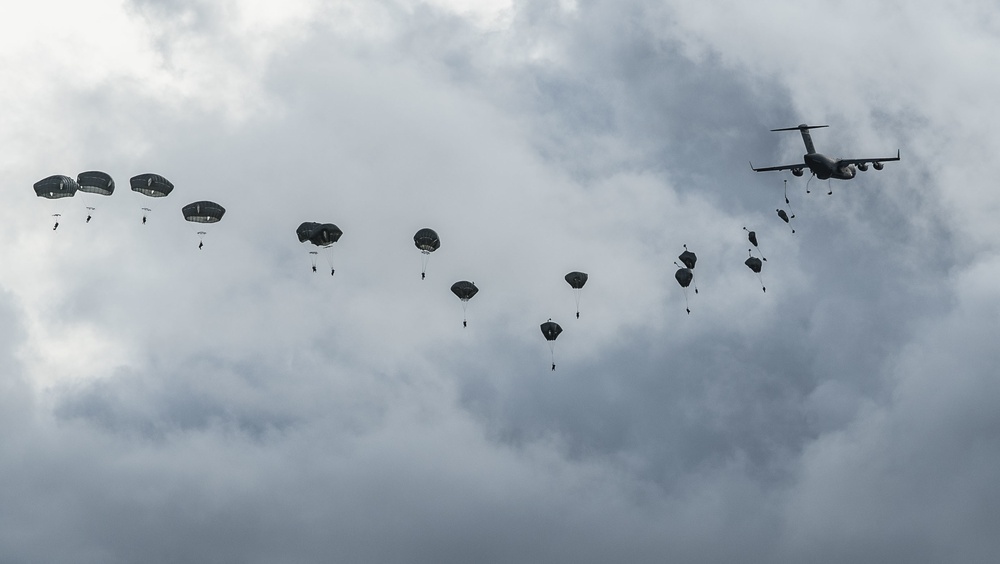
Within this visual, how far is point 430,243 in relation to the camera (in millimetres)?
129125

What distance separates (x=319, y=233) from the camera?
128500 mm

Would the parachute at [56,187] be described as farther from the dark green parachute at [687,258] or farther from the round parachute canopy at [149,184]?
the dark green parachute at [687,258]

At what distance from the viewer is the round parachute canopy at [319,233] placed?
12850 cm

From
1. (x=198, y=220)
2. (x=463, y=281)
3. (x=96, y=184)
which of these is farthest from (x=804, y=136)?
(x=96, y=184)

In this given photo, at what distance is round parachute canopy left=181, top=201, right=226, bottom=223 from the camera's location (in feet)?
413

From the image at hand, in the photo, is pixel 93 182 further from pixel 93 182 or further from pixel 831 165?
pixel 831 165

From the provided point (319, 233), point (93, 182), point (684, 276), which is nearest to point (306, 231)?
point (319, 233)

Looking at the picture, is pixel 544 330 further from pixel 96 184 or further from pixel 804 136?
pixel 96 184

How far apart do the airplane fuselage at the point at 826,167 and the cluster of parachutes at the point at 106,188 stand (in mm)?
72413

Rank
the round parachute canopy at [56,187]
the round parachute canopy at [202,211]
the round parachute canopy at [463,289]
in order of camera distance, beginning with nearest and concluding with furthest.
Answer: the round parachute canopy at [56,187] < the round parachute canopy at [202,211] < the round parachute canopy at [463,289]

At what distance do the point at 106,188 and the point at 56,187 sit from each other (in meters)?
5.42

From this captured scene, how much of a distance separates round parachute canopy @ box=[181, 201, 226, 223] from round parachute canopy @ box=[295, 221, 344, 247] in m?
10.2

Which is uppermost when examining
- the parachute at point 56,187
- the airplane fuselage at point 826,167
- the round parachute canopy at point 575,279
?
the airplane fuselage at point 826,167

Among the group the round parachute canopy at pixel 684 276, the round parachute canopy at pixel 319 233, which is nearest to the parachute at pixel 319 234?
the round parachute canopy at pixel 319 233
